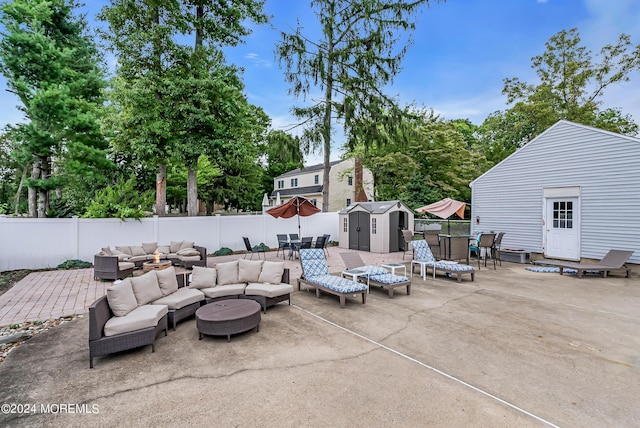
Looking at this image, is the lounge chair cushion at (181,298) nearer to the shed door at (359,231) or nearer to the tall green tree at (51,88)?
the tall green tree at (51,88)

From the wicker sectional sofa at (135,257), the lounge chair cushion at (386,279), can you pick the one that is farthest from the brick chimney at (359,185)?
the lounge chair cushion at (386,279)

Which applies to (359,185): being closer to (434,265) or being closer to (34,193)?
(434,265)

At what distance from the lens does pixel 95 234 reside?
1048 cm

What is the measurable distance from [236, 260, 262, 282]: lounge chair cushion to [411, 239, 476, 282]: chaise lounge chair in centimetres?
493

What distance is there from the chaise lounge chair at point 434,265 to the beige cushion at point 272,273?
453cm

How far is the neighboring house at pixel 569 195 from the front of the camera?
9133 millimetres

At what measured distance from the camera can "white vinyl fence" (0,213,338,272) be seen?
369 inches

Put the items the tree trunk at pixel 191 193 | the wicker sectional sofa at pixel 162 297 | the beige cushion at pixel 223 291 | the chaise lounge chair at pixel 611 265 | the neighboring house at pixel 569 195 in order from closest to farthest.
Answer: the wicker sectional sofa at pixel 162 297
the beige cushion at pixel 223 291
the chaise lounge chair at pixel 611 265
the neighboring house at pixel 569 195
the tree trunk at pixel 191 193

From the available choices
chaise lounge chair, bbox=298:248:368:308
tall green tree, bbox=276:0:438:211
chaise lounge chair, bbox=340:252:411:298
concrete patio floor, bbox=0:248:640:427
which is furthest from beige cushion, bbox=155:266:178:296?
tall green tree, bbox=276:0:438:211

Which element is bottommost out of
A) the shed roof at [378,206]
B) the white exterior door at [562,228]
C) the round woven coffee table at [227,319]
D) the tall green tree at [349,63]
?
the round woven coffee table at [227,319]

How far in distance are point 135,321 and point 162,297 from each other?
1.19 meters

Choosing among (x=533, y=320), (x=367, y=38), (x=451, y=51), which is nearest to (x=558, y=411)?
Result: (x=533, y=320)

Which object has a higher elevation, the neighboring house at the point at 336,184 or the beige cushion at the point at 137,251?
the neighboring house at the point at 336,184

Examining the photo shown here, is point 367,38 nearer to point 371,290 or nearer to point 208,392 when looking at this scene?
point 371,290
